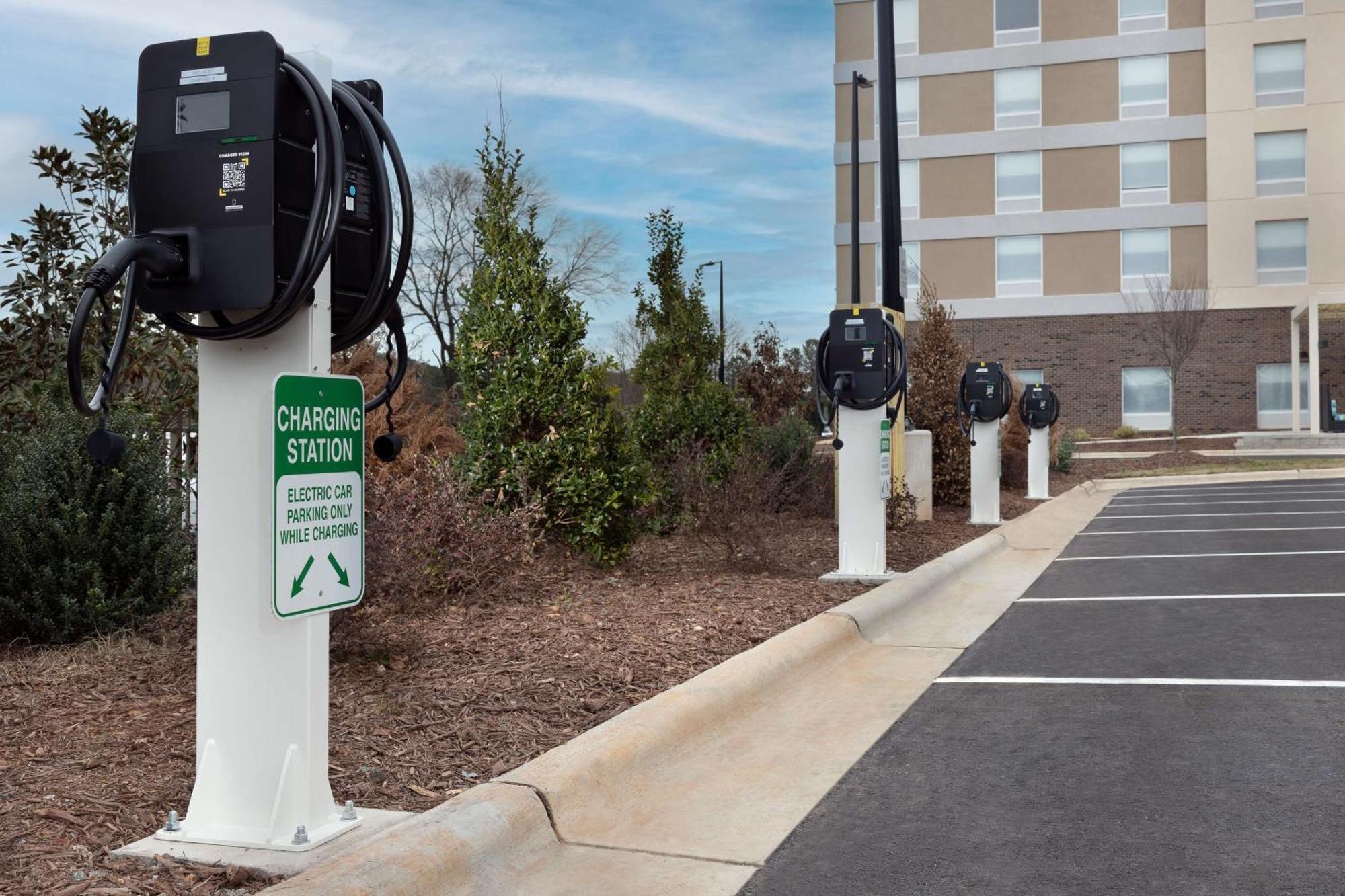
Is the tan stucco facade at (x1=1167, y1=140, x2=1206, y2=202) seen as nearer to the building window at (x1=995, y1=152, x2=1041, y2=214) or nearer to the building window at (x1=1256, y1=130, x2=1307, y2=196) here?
the building window at (x1=1256, y1=130, x2=1307, y2=196)

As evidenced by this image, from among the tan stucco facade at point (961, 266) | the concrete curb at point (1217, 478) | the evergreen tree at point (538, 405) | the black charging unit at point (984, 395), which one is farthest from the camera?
the tan stucco facade at point (961, 266)

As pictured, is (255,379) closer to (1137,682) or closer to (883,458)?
(1137,682)

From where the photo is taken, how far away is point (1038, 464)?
20828 millimetres

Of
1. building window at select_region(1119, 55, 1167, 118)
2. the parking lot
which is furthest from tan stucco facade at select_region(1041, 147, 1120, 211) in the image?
the parking lot

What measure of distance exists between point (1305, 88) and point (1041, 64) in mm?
8586

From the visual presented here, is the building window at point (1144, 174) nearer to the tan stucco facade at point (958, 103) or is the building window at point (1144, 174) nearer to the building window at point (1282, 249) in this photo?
the building window at point (1282, 249)

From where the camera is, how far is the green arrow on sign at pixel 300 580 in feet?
12.2

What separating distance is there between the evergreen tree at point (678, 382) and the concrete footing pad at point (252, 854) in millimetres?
8715

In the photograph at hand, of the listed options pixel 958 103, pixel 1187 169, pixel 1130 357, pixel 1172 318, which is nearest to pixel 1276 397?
pixel 1130 357

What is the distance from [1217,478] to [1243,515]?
9939 mm

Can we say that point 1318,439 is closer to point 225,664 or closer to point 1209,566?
point 1209,566

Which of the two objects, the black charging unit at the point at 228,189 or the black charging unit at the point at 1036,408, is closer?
the black charging unit at the point at 228,189

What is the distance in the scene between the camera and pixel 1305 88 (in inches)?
1641

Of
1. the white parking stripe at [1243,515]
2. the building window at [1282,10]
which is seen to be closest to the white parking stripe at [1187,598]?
the white parking stripe at [1243,515]
